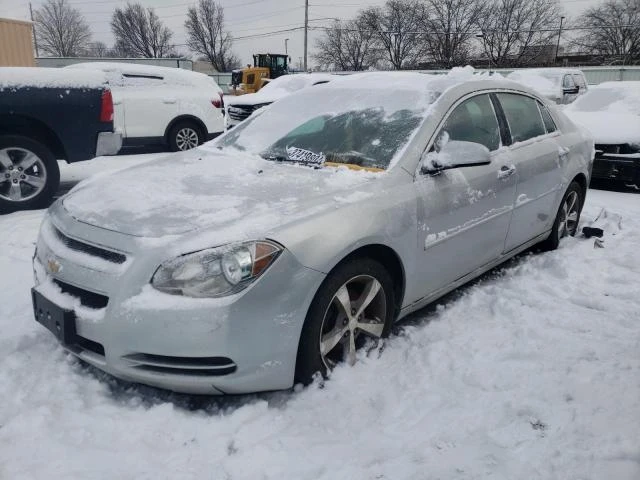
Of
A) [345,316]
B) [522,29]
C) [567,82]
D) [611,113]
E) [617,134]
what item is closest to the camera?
[345,316]

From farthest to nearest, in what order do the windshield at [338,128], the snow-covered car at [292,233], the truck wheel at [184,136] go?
1. the truck wheel at [184,136]
2. the windshield at [338,128]
3. the snow-covered car at [292,233]

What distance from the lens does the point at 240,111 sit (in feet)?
43.9

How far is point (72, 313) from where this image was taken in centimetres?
232

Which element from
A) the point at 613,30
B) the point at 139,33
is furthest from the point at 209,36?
the point at 613,30

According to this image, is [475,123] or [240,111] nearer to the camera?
[475,123]

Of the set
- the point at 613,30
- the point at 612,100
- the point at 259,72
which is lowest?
the point at 612,100

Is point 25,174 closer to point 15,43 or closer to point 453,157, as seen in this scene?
point 453,157

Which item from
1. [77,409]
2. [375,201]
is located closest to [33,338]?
[77,409]

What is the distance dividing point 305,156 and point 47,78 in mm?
3967

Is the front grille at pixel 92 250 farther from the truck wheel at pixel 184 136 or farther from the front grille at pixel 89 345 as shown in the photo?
the truck wheel at pixel 184 136

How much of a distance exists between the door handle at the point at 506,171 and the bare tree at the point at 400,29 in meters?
61.7

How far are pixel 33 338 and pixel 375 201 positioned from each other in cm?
202

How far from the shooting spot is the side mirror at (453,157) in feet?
10.0

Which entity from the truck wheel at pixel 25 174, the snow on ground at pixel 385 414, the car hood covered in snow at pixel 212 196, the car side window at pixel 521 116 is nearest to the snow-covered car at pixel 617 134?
the car side window at pixel 521 116
